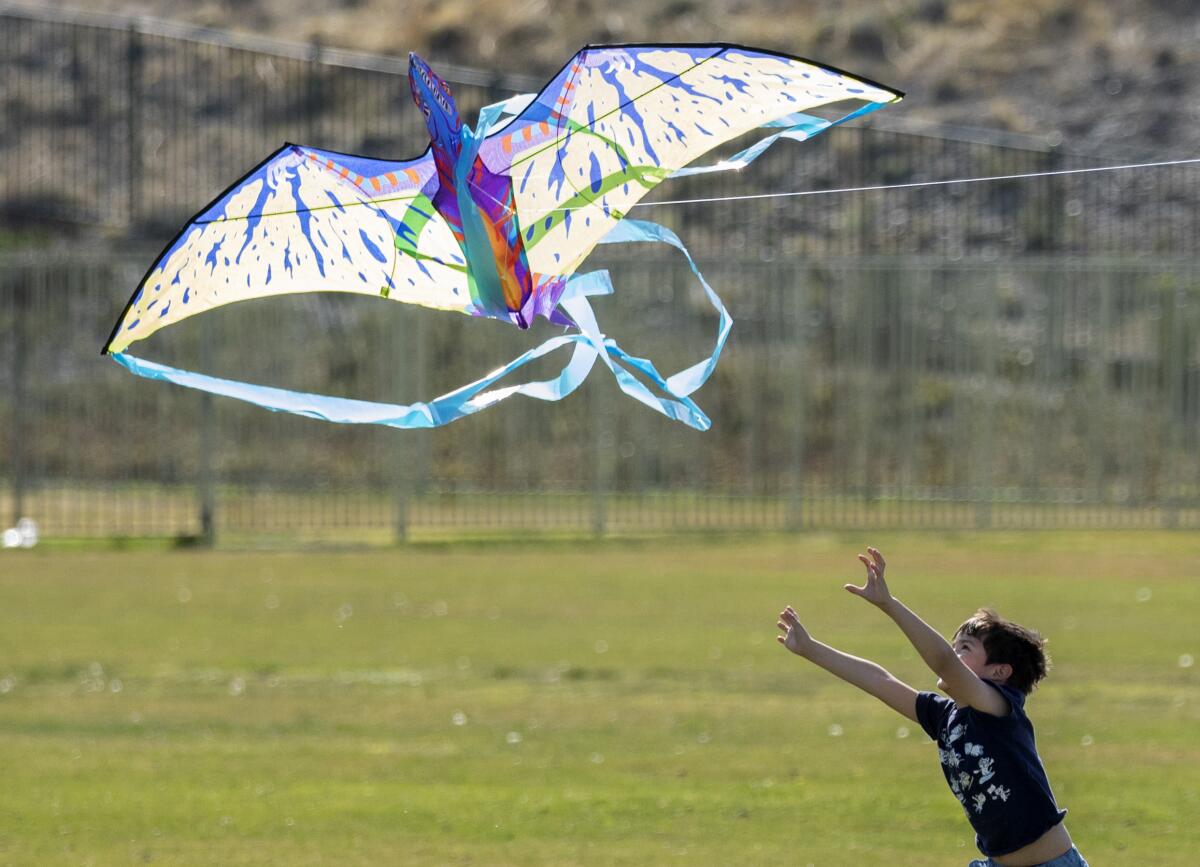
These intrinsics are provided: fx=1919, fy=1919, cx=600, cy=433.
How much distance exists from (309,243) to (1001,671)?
2363 millimetres

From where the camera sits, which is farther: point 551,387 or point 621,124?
point 551,387

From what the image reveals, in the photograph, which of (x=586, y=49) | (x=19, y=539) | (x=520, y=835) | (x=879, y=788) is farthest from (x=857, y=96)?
(x=19, y=539)

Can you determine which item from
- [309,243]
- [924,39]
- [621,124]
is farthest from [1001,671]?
[924,39]

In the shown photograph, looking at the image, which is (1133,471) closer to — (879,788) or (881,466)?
(881,466)

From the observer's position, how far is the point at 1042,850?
512 centimetres

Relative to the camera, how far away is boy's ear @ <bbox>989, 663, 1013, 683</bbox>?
5.26 m

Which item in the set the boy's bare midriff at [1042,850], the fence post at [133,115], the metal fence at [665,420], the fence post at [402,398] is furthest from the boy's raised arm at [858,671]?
the fence post at [133,115]

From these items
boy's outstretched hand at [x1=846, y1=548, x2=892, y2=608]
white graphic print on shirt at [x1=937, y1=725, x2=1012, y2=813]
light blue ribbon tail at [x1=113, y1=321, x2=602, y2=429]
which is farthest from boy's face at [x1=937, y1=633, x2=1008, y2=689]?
light blue ribbon tail at [x1=113, y1=321, x2=602, y2=429]

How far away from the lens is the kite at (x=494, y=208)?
214 inches

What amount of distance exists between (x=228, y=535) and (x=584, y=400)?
5.26 m

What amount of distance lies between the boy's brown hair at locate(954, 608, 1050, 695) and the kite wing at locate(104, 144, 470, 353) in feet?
5.91

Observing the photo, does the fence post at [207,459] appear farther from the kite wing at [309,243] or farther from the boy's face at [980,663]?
the boy's face at [980,663]

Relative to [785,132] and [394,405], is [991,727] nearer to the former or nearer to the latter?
[785,132]

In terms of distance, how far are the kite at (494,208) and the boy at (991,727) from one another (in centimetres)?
89
